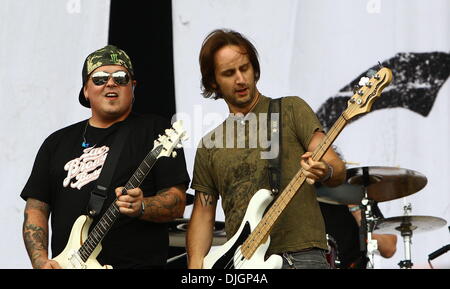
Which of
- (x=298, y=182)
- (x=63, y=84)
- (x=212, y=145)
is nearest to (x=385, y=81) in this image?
(x=298, y=182)

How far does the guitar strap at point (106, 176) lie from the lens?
4277 mm

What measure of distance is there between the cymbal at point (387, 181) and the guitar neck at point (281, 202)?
5.98ft

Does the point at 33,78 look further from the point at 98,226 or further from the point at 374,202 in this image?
the point at 374,202

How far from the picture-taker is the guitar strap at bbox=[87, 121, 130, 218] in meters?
4.28

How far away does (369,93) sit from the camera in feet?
12.9

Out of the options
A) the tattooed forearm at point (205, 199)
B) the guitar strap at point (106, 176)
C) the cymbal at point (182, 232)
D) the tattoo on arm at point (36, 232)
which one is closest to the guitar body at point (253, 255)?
the tattooed forearm at point (205, 199)

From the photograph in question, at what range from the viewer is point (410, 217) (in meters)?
5.71

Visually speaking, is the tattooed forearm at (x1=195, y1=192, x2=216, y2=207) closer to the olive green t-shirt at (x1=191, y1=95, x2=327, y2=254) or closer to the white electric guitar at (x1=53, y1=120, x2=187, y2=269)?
the olive green t-shirt at (x1=191, y1=95, x2=327, y2=254)

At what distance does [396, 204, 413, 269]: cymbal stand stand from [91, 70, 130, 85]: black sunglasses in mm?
2198

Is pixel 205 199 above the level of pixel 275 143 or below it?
below

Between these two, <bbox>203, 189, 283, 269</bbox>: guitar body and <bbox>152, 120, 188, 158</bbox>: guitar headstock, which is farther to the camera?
<bbox>152, 120, 188, 158</bbox>: guitar headstock

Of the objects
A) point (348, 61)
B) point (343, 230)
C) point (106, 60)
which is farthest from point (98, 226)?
point (348, 61)

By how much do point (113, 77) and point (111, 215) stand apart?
752 millimetres

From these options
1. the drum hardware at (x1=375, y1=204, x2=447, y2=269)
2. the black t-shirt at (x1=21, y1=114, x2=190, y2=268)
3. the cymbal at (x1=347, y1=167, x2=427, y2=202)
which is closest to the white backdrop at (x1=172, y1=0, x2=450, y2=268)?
the drum hardware at (x1=375, y1=204, x2=447, y2=269)
